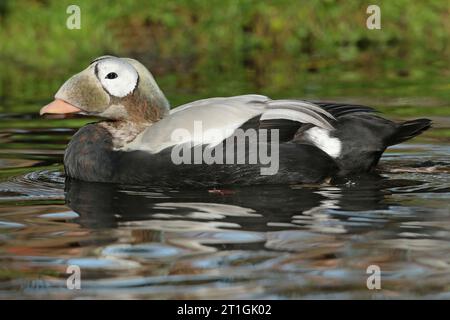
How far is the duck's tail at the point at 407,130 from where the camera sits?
6.50 m

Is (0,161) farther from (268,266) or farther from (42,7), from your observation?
(42,7)

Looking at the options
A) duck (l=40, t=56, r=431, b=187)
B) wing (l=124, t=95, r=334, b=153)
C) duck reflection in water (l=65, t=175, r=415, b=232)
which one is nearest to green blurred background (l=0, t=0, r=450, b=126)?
duck (l=40, t=56, r=431, b=187)

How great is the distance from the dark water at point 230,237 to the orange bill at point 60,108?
0.44 metres

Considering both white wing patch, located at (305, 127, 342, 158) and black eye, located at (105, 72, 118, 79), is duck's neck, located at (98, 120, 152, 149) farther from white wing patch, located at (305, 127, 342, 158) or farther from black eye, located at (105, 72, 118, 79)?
white wing patch, located at (305, 127, 342, 158)

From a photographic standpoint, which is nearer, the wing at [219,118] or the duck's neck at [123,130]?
the wing at [219,118]

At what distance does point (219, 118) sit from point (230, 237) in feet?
4.23

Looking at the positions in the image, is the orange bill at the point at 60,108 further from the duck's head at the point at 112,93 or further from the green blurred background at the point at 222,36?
the green blurred background at the point at 222,36

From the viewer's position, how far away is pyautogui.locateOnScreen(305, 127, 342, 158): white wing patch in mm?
6355

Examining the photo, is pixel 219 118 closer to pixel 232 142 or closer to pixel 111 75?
pixel 232 142

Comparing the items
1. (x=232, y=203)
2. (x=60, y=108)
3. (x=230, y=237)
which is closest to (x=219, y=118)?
(x=232, y=203)

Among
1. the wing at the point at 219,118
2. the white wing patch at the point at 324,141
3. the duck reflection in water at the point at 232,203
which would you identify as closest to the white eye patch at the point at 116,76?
the wing at the point at 219,118

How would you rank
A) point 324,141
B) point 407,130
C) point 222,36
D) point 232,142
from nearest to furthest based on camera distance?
1. point 232,142
2. point 324,141
3. point 407,130
4. point 222,36

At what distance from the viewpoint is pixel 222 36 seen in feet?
47.1

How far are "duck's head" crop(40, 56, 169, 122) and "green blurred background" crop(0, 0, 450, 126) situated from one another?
596 cm
